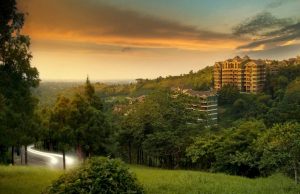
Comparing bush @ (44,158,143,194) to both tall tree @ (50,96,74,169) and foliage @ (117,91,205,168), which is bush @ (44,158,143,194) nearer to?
tall tree @ (50,96,74,169)

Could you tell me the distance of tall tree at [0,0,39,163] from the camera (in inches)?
571

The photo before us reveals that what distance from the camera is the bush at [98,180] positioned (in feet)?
32.4

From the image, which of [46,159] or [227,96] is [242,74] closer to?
[227,96]

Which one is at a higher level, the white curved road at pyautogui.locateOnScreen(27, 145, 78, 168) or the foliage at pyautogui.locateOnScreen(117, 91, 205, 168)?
the foliage at pyautogui.locateOnScreen(117, 91, 205, 168)

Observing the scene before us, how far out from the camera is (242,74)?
11388 centimetres

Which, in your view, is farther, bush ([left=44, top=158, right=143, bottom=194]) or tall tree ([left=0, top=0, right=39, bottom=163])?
tall tree ([left=0, top=0, right=39, bottom=163])

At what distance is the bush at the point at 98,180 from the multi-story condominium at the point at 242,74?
92120 mm

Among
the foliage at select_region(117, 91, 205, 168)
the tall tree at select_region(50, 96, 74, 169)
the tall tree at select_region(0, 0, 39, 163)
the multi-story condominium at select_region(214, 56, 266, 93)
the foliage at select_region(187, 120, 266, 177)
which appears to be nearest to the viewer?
the tall tree at select_region(0, 0, 39, 163)

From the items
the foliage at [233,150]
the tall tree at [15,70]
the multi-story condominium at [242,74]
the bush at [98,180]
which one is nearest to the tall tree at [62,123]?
the tall tree at [15,70]

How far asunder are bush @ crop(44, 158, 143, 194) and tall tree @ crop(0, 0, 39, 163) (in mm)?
5444

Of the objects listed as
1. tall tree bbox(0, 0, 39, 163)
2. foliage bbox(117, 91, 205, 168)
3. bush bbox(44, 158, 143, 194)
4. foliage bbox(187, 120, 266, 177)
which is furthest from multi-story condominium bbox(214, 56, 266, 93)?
bush bbox(44, 158, 143, 194)

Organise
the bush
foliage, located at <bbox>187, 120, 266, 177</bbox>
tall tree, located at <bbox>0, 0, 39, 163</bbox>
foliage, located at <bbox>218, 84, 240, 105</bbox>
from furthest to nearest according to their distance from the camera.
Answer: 1. foliage, located at <bbox>218, 84, 240, 105</bbox>
2. foliage, located at <bbox>187, 120, 266, 177</bbox>
3. tall tree, located at <bbox>0, 0, 39, 163</bbox>
4. the bush

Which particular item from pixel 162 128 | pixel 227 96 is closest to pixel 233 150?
pixel 162 128

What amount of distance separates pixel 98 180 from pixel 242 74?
10751cm
